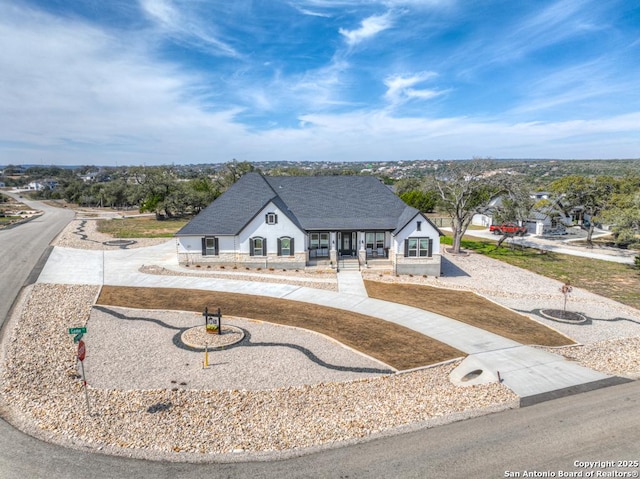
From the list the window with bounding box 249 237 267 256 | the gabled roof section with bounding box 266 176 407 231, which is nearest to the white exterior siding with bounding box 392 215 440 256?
the gabled roof section with bounding box 266 176 407 231

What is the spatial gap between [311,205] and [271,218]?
531cm

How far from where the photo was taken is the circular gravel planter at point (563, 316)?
68.4ft

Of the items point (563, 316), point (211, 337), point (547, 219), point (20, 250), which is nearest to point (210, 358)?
point (211, 337)

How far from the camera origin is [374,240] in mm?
33938

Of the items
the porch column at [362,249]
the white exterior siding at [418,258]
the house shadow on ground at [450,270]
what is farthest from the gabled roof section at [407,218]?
the house shadow on ground at [450,270]

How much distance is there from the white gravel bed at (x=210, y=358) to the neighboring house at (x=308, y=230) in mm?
11928

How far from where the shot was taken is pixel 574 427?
1122 cm

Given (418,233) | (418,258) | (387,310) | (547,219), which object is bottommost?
(387,310)

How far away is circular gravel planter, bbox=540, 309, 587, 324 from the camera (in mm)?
20859

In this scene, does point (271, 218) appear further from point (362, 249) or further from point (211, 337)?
point (211, 337)

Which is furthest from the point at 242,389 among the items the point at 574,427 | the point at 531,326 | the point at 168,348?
the point at 531,326

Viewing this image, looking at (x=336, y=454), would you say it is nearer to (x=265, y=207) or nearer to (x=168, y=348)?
(x=168, y=348)

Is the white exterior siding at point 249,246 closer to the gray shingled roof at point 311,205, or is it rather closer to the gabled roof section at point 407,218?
the gray shingled roof at point 311,205

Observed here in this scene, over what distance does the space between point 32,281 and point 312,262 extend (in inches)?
782
